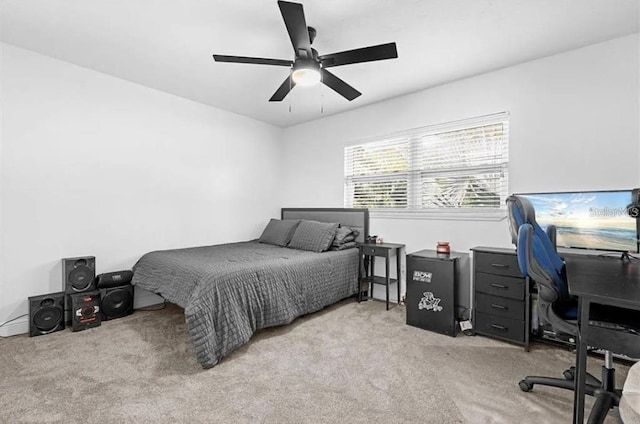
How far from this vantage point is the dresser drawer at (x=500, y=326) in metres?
2.52

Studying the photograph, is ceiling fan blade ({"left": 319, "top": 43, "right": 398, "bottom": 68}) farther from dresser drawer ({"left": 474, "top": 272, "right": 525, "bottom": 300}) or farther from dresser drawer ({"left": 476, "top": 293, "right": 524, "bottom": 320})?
dresser drawer ({"left": 476, "top": 293, "right": 524, "bottom": 320})

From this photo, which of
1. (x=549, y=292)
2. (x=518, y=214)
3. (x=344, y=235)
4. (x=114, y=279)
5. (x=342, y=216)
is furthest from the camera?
(x=342, y=216)

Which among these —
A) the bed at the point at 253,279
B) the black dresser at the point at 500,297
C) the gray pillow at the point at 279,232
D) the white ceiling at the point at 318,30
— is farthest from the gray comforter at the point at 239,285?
the white ceiling at the point at 318,30

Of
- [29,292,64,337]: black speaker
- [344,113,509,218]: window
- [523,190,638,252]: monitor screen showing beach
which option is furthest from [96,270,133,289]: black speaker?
[523,190,638,252]: monitor screen showing beach

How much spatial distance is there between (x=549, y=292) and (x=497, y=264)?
97cm

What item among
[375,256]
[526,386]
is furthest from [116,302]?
[526,386]

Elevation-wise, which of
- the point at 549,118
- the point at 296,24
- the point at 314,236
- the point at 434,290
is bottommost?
the point at 434,290

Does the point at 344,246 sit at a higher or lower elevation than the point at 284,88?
lower

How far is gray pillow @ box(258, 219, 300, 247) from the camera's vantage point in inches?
165

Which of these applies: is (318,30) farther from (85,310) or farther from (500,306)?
(85,310)

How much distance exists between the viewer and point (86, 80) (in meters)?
→ 3.13

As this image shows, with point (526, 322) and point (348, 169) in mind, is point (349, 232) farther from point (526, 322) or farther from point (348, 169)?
point (526, 322)

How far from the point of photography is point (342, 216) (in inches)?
169

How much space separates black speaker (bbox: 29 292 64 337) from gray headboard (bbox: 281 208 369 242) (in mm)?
2971
